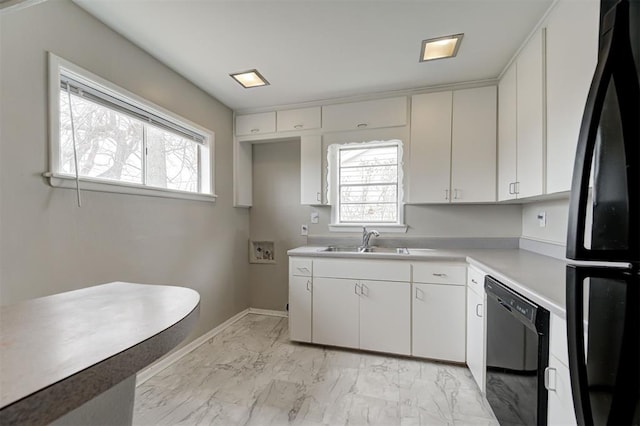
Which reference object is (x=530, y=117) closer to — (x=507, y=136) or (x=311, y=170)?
(x=507, y=136)

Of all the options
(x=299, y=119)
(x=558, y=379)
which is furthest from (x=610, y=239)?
(x=299, y=119)

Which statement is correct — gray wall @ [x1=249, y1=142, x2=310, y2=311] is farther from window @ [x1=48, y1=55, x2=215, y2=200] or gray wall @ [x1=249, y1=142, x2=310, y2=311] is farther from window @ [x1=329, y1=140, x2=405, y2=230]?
window @ [x1=48, y1=55, x2=215, y2=200]

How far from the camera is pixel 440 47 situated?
208 cm

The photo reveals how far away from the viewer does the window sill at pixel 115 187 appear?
1.54 m

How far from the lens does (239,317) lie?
3285 mm

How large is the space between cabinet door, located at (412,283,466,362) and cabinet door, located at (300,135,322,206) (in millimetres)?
1371

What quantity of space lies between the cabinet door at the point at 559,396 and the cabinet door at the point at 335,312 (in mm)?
1489

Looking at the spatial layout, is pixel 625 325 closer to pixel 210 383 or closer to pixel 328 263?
pixel 328 263

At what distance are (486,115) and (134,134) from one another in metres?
3.00

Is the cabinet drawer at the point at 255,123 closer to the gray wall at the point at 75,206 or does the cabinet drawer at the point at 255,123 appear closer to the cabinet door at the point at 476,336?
the gray wall at the point at 75,206

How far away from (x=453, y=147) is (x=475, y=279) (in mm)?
1273

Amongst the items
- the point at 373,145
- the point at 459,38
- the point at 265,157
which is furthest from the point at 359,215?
the point at 459,38

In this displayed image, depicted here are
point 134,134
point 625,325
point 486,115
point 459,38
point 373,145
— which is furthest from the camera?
point 373,145

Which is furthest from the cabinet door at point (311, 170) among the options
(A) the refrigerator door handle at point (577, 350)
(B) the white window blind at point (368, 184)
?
(A) the refrigerator door handle at point (577, 350)
